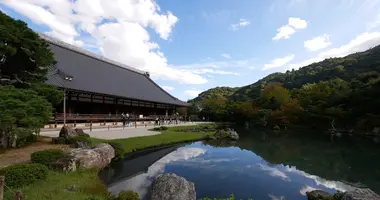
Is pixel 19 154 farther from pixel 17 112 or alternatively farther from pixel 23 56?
pixel 23 56

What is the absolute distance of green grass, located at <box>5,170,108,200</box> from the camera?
6.19 metres

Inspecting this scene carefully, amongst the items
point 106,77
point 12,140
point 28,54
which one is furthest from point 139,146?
point 106,77

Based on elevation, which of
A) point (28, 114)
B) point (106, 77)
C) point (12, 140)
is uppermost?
point (106, 77)

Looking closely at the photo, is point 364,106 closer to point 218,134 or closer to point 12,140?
point 218,134

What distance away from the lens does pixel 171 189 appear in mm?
6715

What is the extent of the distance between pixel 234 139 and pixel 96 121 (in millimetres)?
15221

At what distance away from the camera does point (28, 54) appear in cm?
1298

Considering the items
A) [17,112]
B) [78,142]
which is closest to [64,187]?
[17,112]

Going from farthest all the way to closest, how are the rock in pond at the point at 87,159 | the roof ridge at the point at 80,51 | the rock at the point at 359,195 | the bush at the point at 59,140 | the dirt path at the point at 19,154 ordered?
the roof ridge at the point at 80,51, the bush at the point at 59,140, the dirt path at the point at 19,154, the rock in pond at the point at 87,159, the rock at the point at 359,195

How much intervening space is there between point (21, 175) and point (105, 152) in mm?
5038

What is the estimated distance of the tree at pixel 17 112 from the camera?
29.9 ft

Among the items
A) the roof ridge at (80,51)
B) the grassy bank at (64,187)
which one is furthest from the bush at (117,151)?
the roof ridge at (80,51)

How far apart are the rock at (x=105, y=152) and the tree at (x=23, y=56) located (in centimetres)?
610

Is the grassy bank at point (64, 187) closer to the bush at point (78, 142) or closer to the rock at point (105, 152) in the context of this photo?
the rock at point (105, 152)
